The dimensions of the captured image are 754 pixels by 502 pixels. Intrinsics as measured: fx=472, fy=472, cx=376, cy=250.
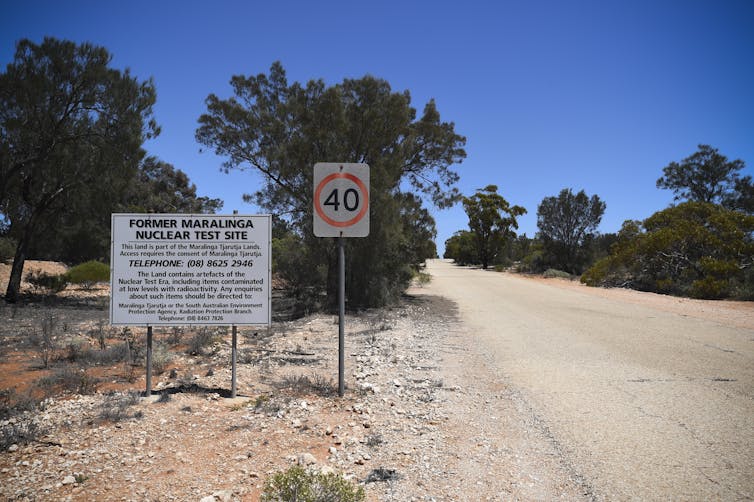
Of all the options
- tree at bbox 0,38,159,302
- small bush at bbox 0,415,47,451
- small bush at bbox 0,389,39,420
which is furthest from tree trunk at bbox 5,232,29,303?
small bush at bbox 0,415,47,451

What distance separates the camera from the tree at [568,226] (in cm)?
4188

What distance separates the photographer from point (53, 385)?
5.54 meters

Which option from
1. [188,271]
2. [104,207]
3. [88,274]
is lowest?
[88,274]

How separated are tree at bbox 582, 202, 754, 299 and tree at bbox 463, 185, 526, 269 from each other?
2940 cm

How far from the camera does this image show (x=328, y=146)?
14477 mm

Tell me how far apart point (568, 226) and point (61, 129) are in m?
38.6

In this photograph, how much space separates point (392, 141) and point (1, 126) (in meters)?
13.1

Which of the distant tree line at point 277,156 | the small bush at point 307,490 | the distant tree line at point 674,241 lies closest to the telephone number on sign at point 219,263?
the small bush at point 307,490

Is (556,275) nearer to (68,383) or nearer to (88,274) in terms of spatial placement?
(88,274)

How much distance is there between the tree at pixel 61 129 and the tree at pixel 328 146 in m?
2.93

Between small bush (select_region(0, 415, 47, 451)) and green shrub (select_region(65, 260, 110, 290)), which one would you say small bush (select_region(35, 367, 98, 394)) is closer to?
small bush (select_region(0, 415, 47, 451))

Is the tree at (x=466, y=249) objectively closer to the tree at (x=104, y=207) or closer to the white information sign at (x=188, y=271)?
the tree at (x=104, y=207)

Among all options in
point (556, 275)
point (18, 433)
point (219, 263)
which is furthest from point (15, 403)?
point (556, 275)

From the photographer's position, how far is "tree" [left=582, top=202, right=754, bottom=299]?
2048cm
